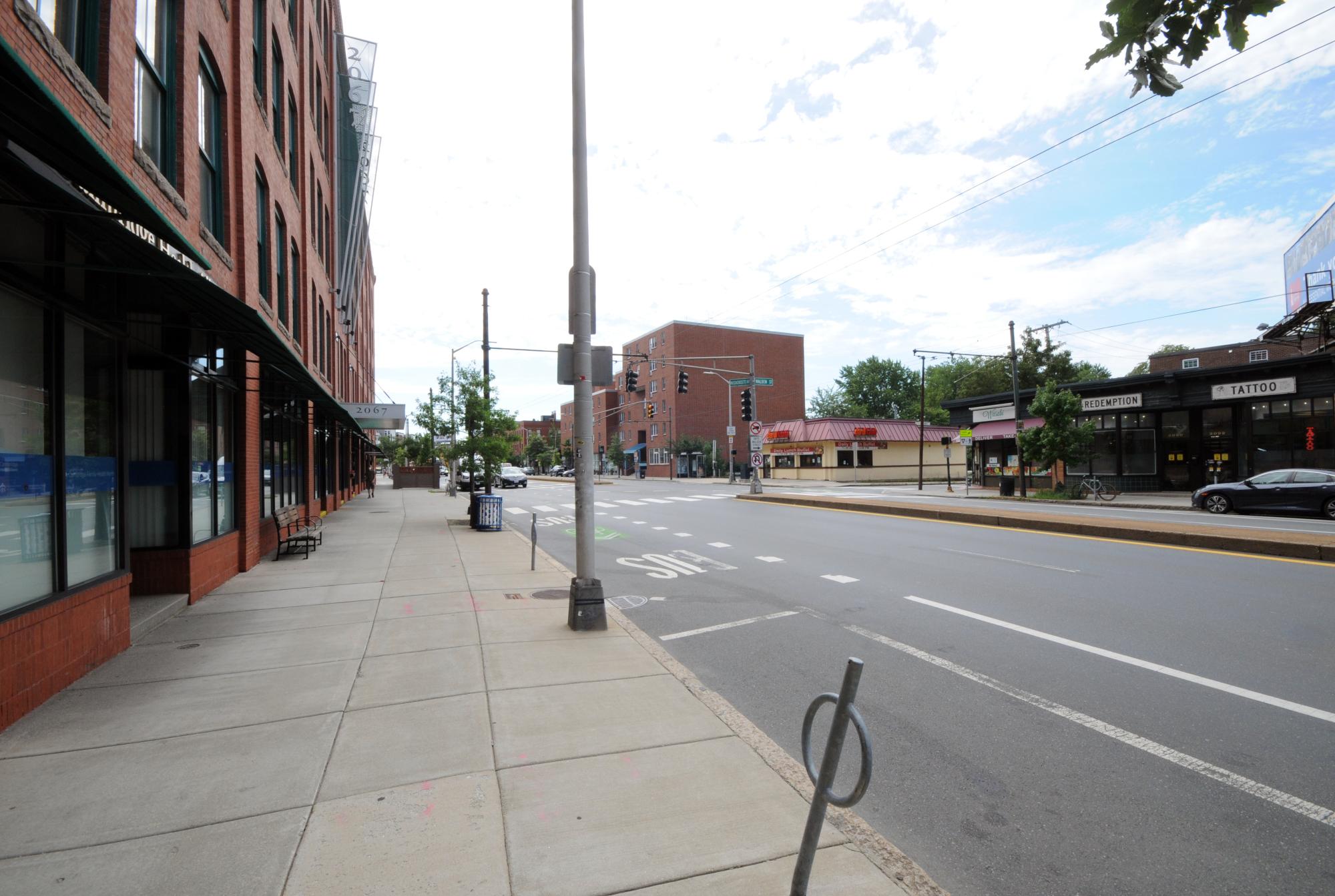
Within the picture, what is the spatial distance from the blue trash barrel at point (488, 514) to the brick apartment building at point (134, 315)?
4.18m

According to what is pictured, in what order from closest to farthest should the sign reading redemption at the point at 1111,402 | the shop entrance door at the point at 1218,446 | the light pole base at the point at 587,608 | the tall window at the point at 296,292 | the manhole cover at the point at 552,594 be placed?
the light pole base at the point at 587,608 → the manhole cover at the point at 552,594 → the tall window at the point at 296,292 → the shop entrance door at the point at 1218,446 → the sign reading redemption at the point at 1111,402

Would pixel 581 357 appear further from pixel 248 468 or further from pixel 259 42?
pixel 259 42

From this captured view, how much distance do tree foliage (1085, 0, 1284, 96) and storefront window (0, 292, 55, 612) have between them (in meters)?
6.53

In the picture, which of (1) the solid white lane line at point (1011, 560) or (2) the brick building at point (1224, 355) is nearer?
(1) the solid white lane line at point (1011, 560)

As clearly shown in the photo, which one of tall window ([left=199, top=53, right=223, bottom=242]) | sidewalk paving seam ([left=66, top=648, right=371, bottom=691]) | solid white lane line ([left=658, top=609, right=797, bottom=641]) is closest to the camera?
sidewalk paving seam ([left=66, top=648, right=371, bottom=691])

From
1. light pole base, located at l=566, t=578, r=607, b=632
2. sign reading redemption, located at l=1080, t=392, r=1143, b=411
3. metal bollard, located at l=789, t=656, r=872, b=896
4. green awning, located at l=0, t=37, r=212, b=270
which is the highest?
sign reading redemption, located at l=1080, t=392, r=1143, b=411

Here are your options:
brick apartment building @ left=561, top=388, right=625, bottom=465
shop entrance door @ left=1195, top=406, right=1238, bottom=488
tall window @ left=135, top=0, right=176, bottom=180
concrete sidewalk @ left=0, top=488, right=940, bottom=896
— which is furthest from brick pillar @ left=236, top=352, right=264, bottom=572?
brick apartment building @ left=561, top=388, right=625, bottom=465

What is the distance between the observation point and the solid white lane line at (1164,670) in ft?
15.6

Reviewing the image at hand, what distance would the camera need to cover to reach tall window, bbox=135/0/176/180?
304 inches

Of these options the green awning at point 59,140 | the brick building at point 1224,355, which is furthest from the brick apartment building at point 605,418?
the green awning at point 59,140

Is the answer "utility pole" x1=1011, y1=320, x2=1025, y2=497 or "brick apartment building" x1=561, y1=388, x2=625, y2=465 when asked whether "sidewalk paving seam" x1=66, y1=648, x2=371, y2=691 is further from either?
"brick apartment building" x1=561, y1=388, x2=625, y2=465

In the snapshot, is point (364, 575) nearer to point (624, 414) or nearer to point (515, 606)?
point (515, 606)

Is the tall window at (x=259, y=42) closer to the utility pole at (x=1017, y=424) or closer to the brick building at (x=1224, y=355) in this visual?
the utility pole at (x=1017, y=424)

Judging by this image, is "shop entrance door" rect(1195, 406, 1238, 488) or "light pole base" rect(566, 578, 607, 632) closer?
"light pole base" rect(566, 578, 607, 632)
